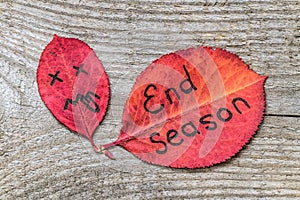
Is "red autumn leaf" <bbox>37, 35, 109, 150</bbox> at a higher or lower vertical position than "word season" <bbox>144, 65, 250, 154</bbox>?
higher

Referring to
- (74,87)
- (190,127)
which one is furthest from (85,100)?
(190,127)

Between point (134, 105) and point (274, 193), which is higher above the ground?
point (134, 105)

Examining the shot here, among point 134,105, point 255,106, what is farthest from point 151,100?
point 255,106

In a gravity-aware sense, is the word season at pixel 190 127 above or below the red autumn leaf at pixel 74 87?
below

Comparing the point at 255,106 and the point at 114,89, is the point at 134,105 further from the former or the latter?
the point at 255,106

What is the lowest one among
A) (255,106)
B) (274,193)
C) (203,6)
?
(274,193)
